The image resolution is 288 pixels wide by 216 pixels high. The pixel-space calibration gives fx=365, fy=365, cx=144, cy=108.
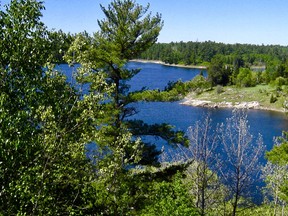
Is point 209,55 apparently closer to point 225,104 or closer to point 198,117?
point 225,104

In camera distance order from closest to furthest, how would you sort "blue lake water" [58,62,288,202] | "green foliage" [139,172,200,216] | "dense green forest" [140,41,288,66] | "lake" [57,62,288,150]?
1. "green foliage" [139,172,200,216]
2. "blue lake water" [58,62,288,202]
3. "lake" [57,62,288,150]
4. "dense green forest" [140,41,288,66]

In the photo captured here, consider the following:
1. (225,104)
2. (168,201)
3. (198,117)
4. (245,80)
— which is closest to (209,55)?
(245,80)

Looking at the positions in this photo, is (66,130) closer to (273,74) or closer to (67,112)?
(67,112)

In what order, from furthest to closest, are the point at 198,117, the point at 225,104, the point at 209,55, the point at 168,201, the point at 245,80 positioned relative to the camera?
the point at 209,55 → the point at 245,80 → the point at 225,104 → the point at 198,117 → the point at 168,201

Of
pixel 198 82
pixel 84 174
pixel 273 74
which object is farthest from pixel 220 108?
pixel 84 174

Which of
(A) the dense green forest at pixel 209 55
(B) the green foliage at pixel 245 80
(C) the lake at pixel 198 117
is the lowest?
(C) the lake at pixel 198 117

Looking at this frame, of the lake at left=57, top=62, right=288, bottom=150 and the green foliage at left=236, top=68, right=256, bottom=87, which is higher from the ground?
the green foliage at left=236, top=68, right=256, bottom=87

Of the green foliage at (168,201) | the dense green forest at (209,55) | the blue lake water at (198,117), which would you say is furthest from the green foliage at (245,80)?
the green foliage at (168,201)

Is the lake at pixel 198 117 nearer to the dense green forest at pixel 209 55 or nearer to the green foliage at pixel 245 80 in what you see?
the green foliage at pixel 245 80

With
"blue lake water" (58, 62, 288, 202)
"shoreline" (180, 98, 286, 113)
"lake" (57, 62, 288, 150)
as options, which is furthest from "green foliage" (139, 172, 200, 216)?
"shoreline" (180, 98, 286, 113)

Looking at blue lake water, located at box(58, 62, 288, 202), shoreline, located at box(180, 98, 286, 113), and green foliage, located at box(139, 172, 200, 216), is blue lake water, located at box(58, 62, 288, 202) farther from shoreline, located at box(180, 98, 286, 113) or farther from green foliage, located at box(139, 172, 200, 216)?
green foliage, located at box(139, 172, 200, 216)

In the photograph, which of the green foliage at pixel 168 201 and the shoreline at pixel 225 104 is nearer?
the green foliage at pixel 168 201

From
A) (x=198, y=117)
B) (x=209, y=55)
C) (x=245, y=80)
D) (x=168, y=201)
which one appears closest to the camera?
(x=168, y=201)

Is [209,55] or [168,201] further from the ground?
[209,55]
